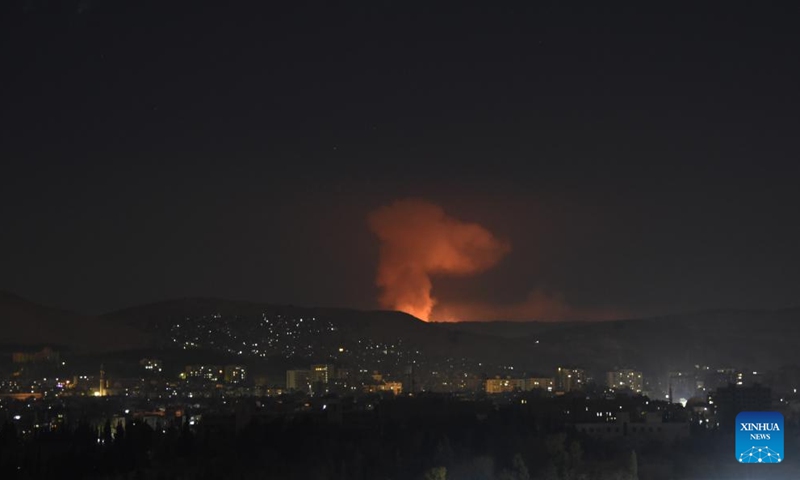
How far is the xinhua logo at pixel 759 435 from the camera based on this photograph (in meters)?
27.6

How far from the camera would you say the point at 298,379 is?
158500 mm

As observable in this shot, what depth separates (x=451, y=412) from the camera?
8556 centimetres

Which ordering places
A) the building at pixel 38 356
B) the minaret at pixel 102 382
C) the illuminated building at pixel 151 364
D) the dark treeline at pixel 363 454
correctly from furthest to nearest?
the building at pixel 38 356, the illuminated building at pixel 151 364, the minaret at pixel 102 382, the dark treeline at pixel 363 454

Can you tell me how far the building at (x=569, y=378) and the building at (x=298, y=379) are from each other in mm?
20336

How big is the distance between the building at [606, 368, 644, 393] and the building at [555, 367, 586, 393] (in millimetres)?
2309

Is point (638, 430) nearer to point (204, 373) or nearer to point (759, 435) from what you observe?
point (759, 435)

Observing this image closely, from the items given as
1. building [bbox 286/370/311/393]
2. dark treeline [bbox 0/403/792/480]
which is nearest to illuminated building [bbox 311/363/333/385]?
building [bbox 286/370/311/393]

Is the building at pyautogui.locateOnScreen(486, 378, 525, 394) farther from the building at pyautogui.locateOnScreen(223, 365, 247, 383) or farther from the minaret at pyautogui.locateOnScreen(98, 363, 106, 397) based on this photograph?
the minaret at pyautogui.locateOnScreen(98, 363, 106, 397)

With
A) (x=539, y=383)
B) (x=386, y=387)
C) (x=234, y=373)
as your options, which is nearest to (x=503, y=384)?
(x=539, y=383)

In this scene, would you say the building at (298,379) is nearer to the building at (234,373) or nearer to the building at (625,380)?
the building at (234,373)

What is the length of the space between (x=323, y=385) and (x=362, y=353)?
1587 inches

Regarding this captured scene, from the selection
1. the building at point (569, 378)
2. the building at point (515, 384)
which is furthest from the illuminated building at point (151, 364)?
the building at point (569, 378)

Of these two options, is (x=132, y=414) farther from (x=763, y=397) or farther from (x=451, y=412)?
(x=763, y=397)

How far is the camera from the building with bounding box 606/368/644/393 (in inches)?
6244
